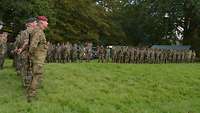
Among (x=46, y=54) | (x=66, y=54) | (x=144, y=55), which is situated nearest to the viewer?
(x=46, y=54)

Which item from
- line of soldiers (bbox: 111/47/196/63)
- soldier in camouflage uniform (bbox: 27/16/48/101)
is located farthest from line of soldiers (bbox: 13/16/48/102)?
line of soldiers (bbox: 111/47/196/63)

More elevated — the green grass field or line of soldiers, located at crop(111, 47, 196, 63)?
line of soldiers, located at crop(111, 47, 196, 63)

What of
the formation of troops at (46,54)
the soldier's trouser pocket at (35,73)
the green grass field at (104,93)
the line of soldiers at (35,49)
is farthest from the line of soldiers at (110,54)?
the soldier's trouser pocket at (35,73)

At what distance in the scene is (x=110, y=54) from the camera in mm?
28578

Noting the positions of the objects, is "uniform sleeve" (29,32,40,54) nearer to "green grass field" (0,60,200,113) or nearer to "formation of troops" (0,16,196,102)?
"formation of troops" (0,16,196,102)

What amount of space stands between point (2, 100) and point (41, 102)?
2.70 feet

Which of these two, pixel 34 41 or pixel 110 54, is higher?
pixel 34 41

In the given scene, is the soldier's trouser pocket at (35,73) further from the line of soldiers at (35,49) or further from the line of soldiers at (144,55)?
the line of soldiers at (144,55)

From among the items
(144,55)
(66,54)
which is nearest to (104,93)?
(66,54)

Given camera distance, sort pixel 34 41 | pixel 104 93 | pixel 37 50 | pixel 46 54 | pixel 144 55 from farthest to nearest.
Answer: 1. pixel 144 55
2. pixel 104 93
3. pixel 46 54
4. pixel 37 50
5. pixel 34 41

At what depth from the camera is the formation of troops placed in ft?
32.3

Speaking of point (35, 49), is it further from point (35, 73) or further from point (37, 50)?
point (35, 73)

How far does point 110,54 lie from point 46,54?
59.3 ft

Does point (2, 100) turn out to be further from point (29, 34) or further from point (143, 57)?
point (143, 57)
